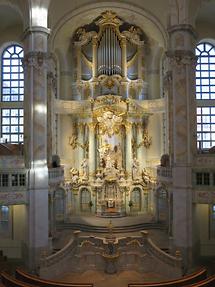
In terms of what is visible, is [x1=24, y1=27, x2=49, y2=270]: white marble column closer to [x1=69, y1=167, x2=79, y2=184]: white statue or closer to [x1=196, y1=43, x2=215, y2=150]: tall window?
[x1=69, y1=167, x2=79, y2=184]: white statue

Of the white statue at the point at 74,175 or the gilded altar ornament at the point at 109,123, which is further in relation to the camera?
the gilded altar ornament at the point at 109,123

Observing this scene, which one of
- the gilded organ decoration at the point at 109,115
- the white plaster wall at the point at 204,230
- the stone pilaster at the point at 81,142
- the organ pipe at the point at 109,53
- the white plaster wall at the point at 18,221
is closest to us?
the white plaster wall at the point at 204,230

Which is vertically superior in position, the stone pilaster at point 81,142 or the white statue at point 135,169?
the stone pilaster at point 81,142

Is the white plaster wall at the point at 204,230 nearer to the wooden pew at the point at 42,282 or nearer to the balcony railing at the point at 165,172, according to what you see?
the balcony railing at the point at 165,172

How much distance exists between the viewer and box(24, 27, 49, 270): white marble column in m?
20.3

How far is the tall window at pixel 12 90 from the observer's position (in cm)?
2945

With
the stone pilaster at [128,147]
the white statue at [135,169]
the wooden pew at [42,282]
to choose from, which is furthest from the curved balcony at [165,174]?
the wooden pew at [42,282]

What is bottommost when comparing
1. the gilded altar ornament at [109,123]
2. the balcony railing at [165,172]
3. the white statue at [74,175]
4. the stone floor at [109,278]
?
the stone floor at [109,278]

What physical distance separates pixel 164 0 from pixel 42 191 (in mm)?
16257

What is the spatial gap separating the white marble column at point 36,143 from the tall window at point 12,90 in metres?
8.83

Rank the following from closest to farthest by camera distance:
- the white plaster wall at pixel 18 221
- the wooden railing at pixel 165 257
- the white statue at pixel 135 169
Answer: the wooden railing at pixel 165 257 < the white plaster wall at pixel 18 221 < the white statue at pixel 135 169

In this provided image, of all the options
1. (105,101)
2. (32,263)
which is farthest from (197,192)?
(105,101)

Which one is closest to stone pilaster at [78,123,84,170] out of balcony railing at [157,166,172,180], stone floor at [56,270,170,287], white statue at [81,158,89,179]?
white statue at [81,158,89,179]

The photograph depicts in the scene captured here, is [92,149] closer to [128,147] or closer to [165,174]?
[128,147]
